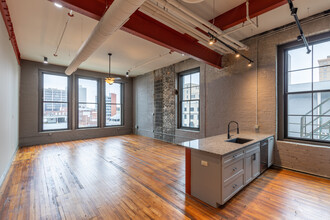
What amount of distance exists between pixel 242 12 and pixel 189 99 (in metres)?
3.45

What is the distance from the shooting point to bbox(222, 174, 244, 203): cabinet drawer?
2.20 metres

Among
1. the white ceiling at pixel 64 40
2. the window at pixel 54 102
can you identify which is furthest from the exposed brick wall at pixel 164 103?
the window at pixel 54 102

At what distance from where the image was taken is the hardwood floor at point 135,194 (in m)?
2.09

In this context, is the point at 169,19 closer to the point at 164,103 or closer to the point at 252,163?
the point at 252,163

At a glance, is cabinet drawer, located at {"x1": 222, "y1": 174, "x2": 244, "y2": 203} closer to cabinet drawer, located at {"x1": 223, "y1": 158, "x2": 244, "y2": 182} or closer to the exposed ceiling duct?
cabinet drawer, located at {"x1": 223, "y1": 158, "x2": 244, "y2": 182}

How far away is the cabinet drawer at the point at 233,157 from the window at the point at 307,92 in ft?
6.61

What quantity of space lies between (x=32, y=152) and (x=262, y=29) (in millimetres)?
7707

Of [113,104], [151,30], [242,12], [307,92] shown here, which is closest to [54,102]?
[113,104]

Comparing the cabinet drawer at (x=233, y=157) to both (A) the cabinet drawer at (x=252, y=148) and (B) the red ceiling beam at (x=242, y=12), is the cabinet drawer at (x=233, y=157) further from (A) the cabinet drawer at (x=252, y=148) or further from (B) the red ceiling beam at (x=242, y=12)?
(B) the red ceiling beam at (x=242, y=12)

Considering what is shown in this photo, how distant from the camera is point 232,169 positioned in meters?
2.34

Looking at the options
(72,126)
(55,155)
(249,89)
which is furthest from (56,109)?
(249,89)

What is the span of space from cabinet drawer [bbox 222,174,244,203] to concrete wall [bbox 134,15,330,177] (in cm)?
175

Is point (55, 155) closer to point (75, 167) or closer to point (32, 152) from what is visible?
point (32, 152)

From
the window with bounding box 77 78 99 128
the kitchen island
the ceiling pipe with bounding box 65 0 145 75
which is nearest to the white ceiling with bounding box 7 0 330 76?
the ceiling pipe with bounding box 65 0 145 75
